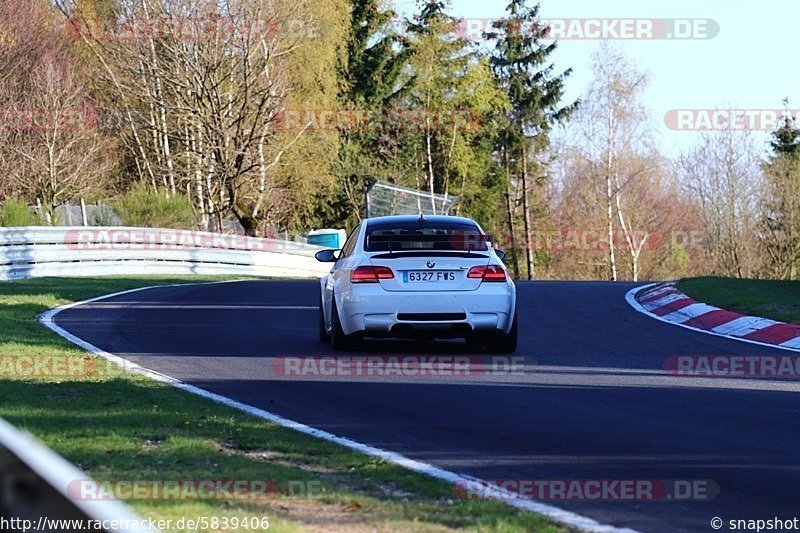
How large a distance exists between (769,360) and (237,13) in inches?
1268

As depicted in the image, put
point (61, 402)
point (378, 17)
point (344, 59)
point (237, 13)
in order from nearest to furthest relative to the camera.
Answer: point (61, 402) → point (237, 13) → point (344, 59) → point (378, 17)

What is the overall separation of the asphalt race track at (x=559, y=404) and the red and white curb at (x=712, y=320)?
1.64 feet

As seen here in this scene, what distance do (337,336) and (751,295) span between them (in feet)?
29.4

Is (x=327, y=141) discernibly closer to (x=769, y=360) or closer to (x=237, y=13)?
(x=237, y=13)

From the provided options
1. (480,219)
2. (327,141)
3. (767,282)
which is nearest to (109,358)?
(767,282)

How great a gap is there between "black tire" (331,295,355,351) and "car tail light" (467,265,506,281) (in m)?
1.42

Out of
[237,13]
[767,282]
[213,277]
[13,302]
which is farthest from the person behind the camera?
[237,13]

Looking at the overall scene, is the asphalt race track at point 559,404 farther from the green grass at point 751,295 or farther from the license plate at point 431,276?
the green grass at point 751,295

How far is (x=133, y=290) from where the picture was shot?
2386 cm

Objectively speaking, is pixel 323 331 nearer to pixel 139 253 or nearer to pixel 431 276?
pixel 431 276

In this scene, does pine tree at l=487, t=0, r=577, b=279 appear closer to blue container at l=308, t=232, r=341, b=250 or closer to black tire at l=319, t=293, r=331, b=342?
blue container at l=308, t=232, r=341, b=250

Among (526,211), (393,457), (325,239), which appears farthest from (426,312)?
(526,211)

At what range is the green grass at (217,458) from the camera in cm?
520

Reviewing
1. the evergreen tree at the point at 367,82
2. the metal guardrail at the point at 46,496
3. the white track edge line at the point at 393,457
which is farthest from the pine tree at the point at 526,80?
the metal guardrail at the point at 46,496
